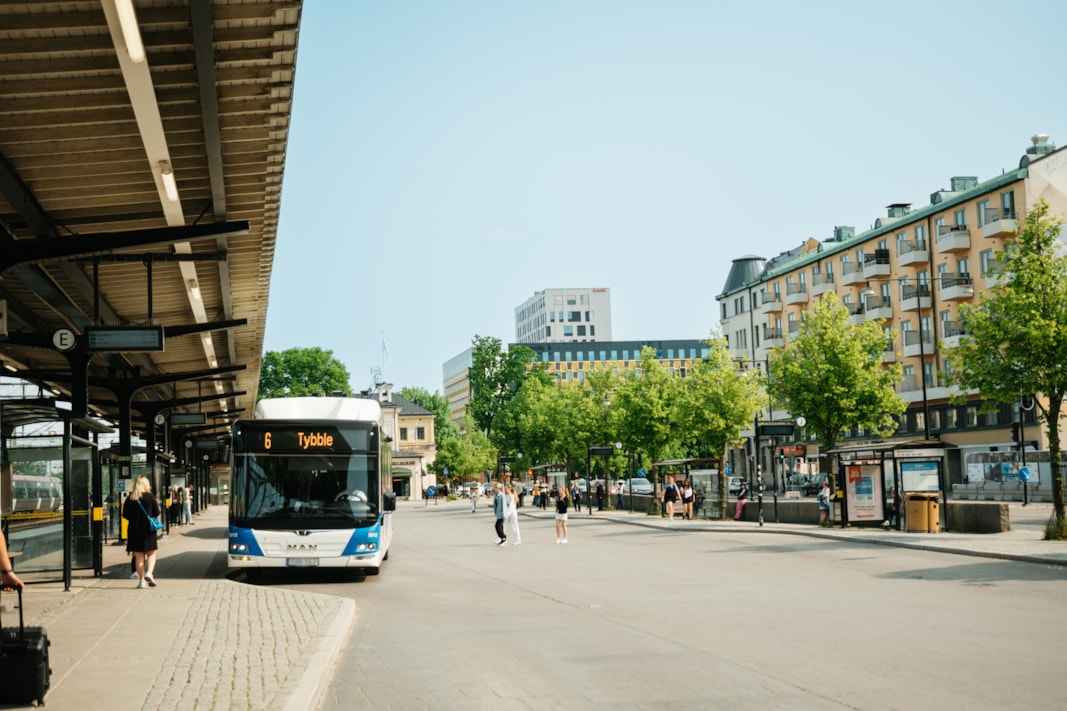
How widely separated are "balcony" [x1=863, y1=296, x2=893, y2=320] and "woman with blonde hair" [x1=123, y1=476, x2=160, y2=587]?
69.2m

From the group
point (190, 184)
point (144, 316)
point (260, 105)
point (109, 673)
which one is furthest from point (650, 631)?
point (144, 316)

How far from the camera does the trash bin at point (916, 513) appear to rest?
109 feet

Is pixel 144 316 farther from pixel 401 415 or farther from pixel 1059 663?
pixel 401 415

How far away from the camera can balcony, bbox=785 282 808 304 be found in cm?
9588

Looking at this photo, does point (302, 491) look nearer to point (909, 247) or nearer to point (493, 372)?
point (909, 247)

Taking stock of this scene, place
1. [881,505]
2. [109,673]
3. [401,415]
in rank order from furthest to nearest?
[401,415] < [881,505] < [109,673]

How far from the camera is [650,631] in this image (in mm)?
13312

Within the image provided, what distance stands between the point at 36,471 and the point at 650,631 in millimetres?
12116

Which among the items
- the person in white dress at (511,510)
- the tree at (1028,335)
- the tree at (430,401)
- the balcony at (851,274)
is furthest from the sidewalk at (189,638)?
the tree at (430,401)

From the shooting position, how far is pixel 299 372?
105750mm

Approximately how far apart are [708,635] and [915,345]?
6959cm

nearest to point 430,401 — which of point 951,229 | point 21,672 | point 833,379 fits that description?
point 951,229

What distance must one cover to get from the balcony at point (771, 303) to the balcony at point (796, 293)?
1748 millimetres

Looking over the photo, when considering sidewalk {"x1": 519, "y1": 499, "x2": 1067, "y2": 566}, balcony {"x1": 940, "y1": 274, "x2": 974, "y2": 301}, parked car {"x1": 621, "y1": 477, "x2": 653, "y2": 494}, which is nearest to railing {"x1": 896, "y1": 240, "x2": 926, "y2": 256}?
balcony {"x1": 940, "y1": 274, "x2": 974, "y2": 301}
